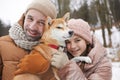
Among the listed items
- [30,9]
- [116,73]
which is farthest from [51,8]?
[116,73]

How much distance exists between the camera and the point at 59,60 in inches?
126

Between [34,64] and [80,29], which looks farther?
[80,29]

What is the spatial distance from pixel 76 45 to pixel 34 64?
1.89ft

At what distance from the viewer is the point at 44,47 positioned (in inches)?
128

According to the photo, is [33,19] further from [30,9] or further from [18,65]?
[18,65]

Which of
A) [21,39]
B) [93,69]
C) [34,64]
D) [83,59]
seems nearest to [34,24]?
[21,39]

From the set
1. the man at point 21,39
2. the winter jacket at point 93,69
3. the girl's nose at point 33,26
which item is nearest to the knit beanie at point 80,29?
the winter jacket at point 93,69

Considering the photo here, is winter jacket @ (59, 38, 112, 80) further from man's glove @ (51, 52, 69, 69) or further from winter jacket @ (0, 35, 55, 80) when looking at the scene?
winter jacket @ (0, 35, 55, 80)

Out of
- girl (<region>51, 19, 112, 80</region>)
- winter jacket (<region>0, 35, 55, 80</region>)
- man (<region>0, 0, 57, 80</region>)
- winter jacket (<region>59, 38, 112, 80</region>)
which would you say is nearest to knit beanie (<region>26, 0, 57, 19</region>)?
man (<region>0, 0, 57, 80</region>)

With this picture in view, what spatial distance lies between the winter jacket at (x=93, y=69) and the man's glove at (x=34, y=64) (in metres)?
0.21

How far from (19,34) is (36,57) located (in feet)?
1.01

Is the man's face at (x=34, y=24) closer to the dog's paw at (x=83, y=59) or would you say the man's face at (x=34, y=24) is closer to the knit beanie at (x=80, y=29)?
the knit beanie at (x=80, y=29)

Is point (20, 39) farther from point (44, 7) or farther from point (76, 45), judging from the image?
point (76, 45)

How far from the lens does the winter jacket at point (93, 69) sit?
10.9 feet
